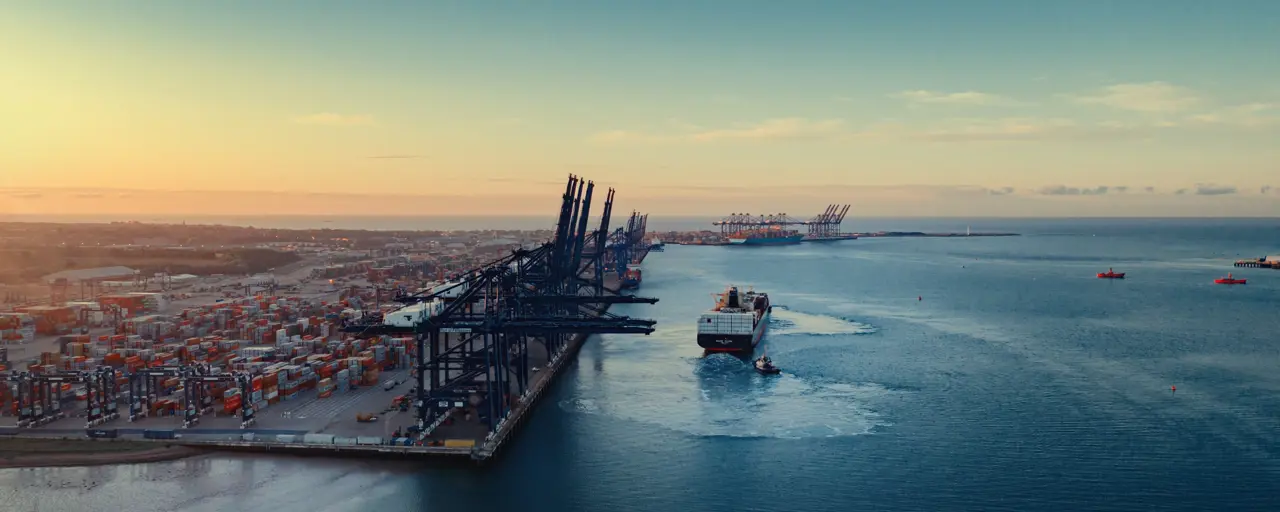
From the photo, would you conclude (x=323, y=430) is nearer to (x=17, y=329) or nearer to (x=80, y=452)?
(x=80, y=452)

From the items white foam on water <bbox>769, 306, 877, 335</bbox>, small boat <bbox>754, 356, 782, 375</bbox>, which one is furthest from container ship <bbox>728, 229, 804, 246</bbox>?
small boat <bbox>754, 356, 782, 375</bbox>

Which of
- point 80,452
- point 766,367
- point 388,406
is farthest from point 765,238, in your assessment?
point 80,452

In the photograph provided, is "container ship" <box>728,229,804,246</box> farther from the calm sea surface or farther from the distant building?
the calm sea surface

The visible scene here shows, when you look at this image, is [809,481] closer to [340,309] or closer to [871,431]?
[871,431]

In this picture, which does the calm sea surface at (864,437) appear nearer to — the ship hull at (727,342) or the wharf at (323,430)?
the wharf at (323,430)

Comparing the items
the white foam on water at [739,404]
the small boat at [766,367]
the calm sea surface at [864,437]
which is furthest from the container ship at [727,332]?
the white foam on water at [739,404]

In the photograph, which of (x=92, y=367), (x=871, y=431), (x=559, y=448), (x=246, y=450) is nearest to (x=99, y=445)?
(x=246, y=450)

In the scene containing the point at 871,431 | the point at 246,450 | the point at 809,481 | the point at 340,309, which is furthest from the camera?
the point at 340,309

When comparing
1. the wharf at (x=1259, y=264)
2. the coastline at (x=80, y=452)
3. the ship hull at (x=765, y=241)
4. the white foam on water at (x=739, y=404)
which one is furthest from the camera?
the ship hull at (x=765, y=241)
